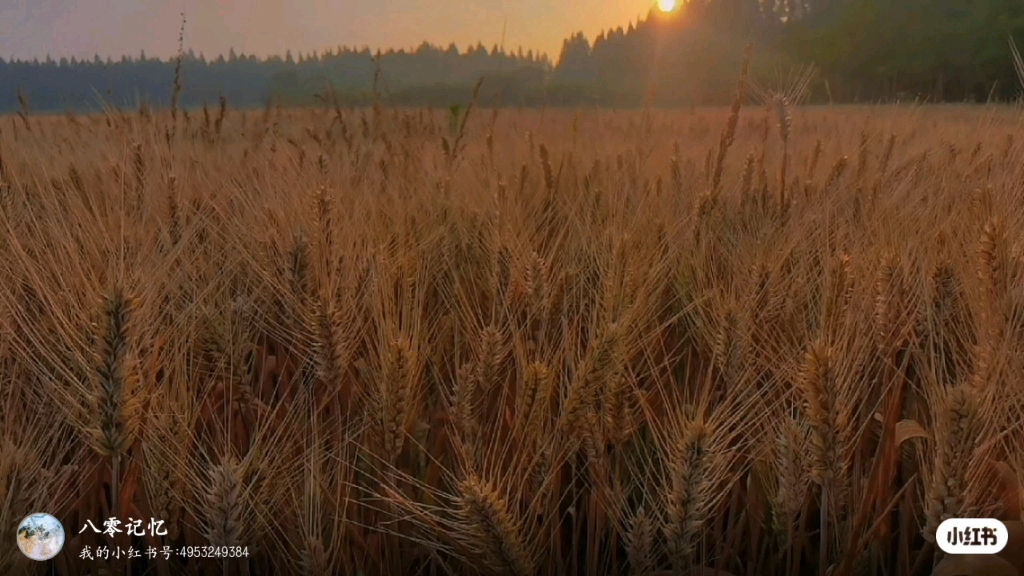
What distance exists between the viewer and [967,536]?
2.19ft

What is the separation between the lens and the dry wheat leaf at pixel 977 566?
65 cm

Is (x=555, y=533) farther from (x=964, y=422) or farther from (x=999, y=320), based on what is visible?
(x=999, y=320)

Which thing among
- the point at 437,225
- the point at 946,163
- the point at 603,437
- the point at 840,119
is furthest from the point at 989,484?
the point at 840,119

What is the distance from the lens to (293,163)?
1.50m

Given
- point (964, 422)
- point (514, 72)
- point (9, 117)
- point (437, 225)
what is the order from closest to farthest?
point (964, 422), point (437, 225), point (514, 72), point (9, 117)

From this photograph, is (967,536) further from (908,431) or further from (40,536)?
(40,536)

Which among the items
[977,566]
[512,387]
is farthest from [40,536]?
[977,566]

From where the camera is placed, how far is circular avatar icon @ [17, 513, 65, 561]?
0.71m

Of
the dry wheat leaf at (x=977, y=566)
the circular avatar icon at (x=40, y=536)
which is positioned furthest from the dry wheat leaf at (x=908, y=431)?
the circular avatar icon at (x=40, y=536)

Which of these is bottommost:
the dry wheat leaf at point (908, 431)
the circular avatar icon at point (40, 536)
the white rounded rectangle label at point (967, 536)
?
Result: the circular avatar icon at point (40, 536)

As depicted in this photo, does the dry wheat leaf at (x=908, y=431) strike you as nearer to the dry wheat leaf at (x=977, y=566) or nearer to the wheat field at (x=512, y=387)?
the wheat field at (x=512, y=387)

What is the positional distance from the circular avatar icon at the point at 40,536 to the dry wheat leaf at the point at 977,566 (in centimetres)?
87

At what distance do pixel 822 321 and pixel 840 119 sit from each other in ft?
7.78

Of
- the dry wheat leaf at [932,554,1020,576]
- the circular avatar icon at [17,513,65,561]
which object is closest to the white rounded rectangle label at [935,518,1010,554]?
the dry wheat leaf at [932,554,1020,576]
